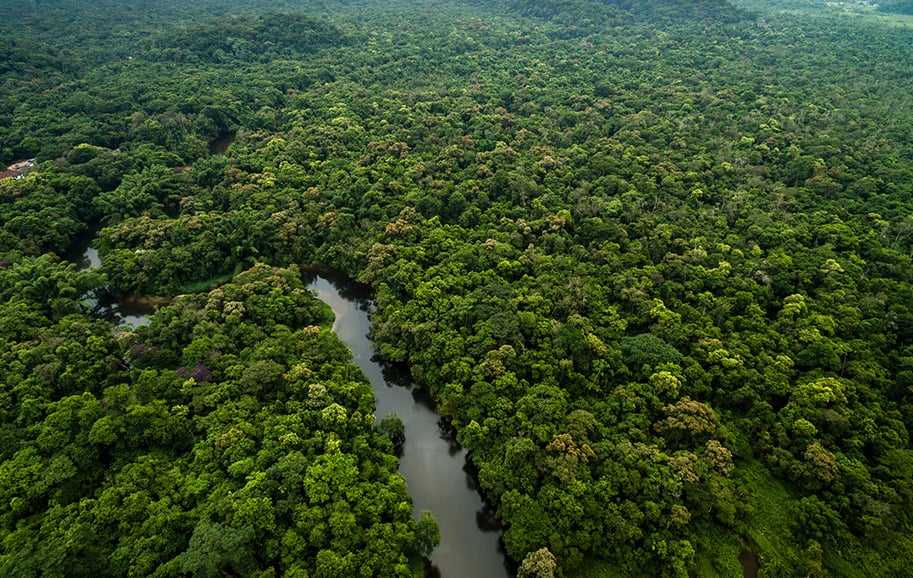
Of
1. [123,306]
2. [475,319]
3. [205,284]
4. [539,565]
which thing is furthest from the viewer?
[205,284]

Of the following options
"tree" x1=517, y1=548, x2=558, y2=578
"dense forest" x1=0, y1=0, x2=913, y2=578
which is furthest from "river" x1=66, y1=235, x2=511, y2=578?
"tree" x1=517, y1=548, x2=558, y2=578

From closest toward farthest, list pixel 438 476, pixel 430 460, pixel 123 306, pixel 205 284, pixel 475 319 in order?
1. pixel 438 476
2. pixel 430 460
3. pixel 475 319
4. pixel 123 306
5. pixel 205 284

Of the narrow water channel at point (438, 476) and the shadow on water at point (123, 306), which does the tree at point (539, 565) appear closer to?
the narrow water channel at point (438, 476)

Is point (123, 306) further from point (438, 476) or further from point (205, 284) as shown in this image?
point (438, 476)

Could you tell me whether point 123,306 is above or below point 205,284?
below

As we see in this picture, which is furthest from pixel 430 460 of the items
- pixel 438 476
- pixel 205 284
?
pixel 205 284

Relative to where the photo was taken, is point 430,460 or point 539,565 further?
point 430,460

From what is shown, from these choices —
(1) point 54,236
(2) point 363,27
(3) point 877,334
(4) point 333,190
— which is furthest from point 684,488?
(2) point 363,27

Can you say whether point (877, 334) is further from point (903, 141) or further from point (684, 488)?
point (903, 141)
